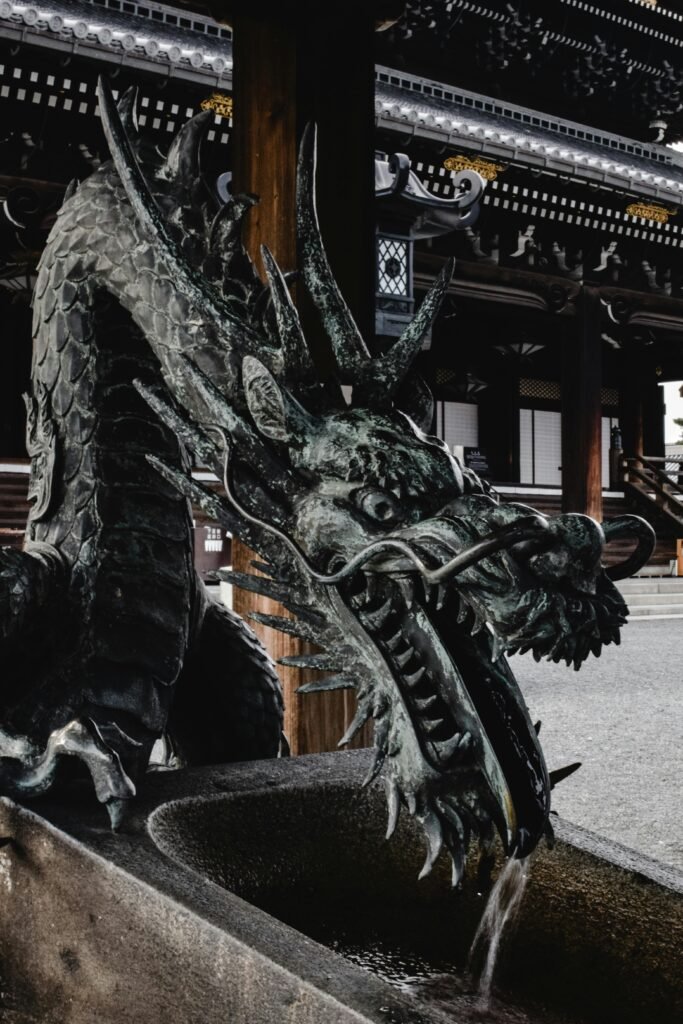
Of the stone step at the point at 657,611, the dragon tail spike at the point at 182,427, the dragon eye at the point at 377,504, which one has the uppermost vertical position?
the dragon tail spike at the point at 182,427

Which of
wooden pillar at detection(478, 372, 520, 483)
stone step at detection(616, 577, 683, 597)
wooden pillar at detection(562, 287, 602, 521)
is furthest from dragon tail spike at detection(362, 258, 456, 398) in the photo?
wooden pillar at detection(478, 372, 520, 483)

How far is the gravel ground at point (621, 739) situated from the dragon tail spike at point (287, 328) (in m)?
1.65

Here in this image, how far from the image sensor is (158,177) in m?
1.63

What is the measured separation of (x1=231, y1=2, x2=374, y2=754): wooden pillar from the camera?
279 cm

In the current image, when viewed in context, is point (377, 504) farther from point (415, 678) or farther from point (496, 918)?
point (496, 918)

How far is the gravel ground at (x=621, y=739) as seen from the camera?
4.03 m

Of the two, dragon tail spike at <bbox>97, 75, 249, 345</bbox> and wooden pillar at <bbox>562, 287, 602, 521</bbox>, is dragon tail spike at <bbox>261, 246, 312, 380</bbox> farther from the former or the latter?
wooden pillar at <bbox>562, 287, 602, 521</bbox>

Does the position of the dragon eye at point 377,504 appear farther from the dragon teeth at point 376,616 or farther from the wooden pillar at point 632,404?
the wooden pillar at point 632,404

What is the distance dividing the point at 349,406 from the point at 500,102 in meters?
13.6

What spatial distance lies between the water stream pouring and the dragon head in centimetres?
15

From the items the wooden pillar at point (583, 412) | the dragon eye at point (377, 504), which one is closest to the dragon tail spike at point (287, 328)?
the dragon eye at point (377, 504)

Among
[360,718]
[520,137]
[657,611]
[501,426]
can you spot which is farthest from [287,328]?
[501,426]

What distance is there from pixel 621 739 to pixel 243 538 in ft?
16.0

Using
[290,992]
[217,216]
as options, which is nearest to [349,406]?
[217,216]
